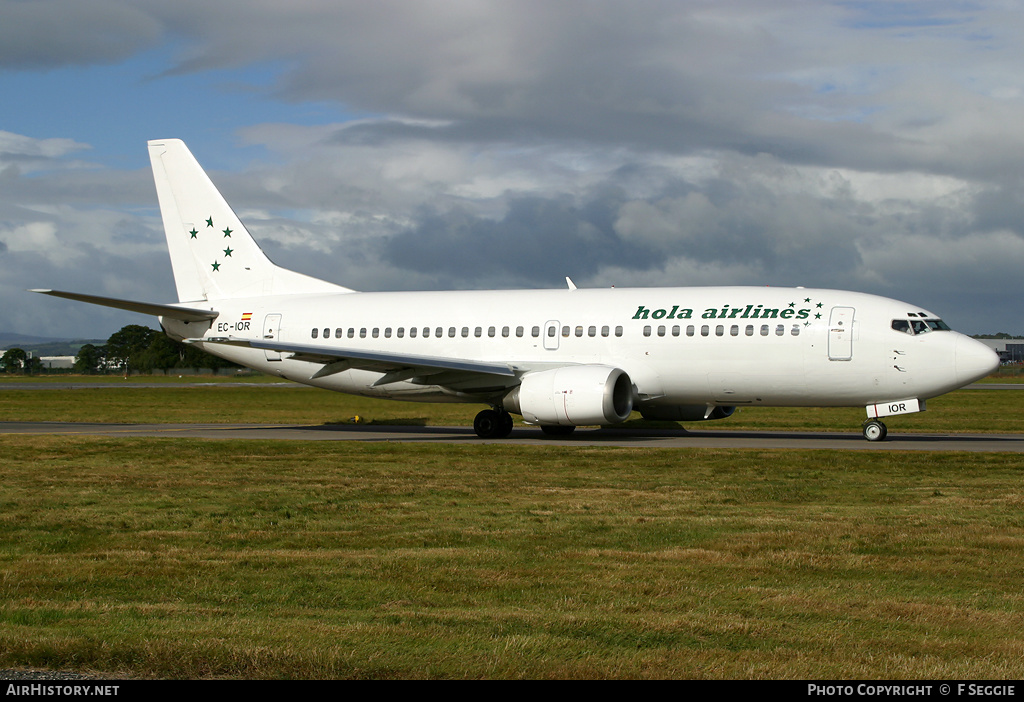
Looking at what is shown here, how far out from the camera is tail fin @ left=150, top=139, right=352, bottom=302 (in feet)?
103

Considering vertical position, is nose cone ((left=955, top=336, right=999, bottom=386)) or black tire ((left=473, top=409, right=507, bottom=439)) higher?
nose cone ((left=955, top=336, right=999, bottom=386))

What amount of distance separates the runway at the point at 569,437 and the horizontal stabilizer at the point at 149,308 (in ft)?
11.1

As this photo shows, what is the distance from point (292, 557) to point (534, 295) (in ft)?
61.8

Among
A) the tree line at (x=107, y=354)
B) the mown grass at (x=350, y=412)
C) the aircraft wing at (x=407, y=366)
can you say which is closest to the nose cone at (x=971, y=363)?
the mown grass at (x=350, y=412)

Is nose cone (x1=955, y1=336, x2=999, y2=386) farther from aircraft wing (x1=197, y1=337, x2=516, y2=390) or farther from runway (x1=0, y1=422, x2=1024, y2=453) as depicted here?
aircraft wing (x1=197, y1=337, x2=516, y2=390)

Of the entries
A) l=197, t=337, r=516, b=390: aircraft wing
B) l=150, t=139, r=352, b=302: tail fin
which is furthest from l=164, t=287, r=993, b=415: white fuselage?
l=150, t=139, r=352, b=302: tail fin

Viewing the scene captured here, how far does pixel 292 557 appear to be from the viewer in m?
9.45

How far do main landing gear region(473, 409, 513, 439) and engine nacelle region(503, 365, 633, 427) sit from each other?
4.54 ft

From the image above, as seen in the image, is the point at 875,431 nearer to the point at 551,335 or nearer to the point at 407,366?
the point at 551,335

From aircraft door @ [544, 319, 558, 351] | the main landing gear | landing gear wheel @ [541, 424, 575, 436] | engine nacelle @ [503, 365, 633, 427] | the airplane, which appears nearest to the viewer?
the airplane

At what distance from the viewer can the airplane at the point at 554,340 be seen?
2348cm

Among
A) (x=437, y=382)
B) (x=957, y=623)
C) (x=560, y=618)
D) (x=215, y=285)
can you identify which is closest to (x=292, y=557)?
(x=560, y=618)

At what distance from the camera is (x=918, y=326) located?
2331 centimetres
